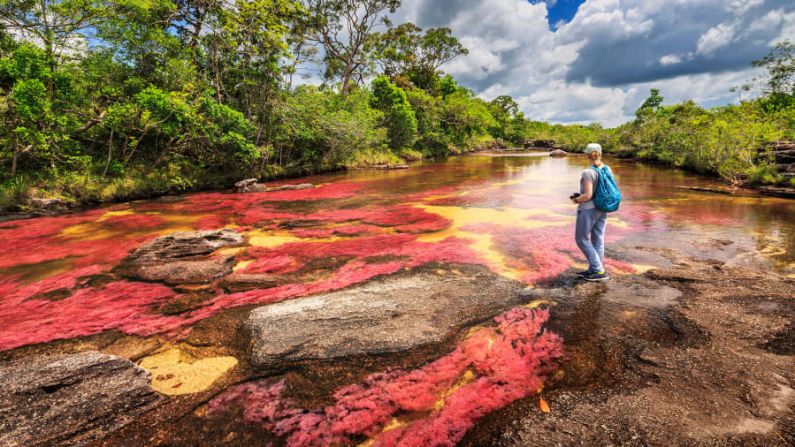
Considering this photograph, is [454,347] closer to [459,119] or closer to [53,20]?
[53,20]

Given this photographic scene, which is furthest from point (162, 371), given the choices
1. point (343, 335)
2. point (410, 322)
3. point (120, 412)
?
point (410, 322)

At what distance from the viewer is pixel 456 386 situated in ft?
10.7

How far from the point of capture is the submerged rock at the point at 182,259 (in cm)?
629

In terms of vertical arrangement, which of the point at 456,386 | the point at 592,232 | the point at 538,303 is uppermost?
the point at 592,232

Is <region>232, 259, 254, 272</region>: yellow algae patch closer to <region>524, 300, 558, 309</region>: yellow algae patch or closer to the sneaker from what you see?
<region>524, 300, 558, 309</region>: yellow algae patch

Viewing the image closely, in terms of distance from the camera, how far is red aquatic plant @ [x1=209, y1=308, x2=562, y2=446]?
9.00ft

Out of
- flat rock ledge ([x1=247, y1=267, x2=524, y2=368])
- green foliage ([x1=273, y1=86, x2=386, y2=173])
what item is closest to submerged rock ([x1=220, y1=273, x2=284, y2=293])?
flat rock ledge ([x1=247, y1=267, x2=524, y2=368])

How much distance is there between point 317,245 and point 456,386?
18.8 ft

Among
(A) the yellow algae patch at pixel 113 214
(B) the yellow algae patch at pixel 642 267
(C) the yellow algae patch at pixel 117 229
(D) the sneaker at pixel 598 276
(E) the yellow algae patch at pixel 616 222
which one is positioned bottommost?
(B) the yellow algae patch at pixel 642 267

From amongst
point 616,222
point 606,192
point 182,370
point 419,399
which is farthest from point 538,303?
point 616,222

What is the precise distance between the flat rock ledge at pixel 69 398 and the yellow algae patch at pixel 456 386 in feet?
8.46

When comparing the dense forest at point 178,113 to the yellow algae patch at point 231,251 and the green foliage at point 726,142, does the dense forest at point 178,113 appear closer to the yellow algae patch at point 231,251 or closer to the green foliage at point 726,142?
A: the green foliage at point 726,142

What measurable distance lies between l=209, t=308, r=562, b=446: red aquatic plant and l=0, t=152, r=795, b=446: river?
3.04ft

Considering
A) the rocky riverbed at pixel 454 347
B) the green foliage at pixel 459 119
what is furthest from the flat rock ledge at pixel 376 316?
the green foliage at pixel 459 119
